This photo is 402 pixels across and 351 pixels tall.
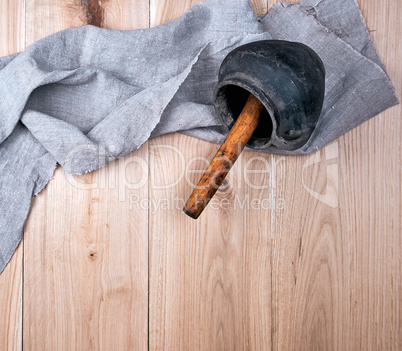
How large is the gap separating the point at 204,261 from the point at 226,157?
0.70 ft

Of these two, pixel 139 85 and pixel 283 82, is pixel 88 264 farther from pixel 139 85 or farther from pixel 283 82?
pixel 283 82

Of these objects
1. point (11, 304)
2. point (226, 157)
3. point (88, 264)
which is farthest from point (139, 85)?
point (11, 304)

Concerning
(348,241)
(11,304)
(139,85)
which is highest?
(139,85)

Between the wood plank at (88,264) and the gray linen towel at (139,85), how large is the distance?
0.12 feet

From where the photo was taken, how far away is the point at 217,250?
70 cm

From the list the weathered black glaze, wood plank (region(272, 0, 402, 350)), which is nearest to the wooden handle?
the weathered black glaze

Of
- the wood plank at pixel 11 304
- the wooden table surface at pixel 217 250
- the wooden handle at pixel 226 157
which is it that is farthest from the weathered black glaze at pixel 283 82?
the wood plank at pixel 11 304

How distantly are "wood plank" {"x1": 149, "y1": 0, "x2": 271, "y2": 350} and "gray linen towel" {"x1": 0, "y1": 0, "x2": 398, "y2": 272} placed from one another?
72mm

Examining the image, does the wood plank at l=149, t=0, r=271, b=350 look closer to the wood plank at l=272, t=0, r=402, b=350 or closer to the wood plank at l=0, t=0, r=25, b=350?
the wood plank at l=272, t=0, r=402, b=350

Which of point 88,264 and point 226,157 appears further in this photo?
point 88,264

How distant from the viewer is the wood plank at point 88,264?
0.68m

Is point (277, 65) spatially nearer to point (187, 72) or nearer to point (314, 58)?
point (314, 58)

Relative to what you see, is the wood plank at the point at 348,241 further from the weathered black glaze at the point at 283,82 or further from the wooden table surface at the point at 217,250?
the weathered black glaze at the point at 283,82

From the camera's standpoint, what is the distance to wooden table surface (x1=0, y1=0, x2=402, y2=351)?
0.68 meters
